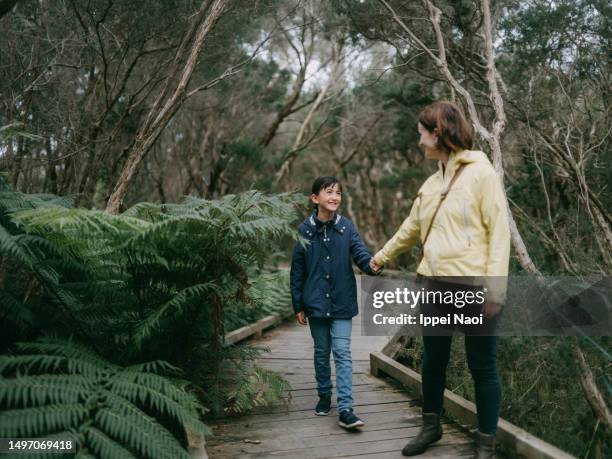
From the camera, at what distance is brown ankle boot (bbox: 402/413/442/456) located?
3.48 m

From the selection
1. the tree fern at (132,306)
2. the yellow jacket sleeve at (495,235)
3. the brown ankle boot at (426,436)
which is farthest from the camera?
the brown ankle boot at (426,436)

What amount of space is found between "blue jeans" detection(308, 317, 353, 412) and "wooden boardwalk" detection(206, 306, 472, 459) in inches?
9.8

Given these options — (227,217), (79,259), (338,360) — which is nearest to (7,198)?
(79,259)

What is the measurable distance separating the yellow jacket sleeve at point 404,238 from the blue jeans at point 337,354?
684 millimetres

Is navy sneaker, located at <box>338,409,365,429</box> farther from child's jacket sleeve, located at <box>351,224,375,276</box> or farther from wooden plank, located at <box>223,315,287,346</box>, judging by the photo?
wooden plank, located at <box>223,315,287,346</box>

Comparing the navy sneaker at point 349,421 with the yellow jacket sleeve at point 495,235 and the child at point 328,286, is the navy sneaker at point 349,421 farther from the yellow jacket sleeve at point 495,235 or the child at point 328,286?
the yellow jacket sleeve at point 495,235

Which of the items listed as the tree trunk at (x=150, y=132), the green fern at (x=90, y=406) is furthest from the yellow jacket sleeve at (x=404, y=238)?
the tree trunk at (x=150, y=132)

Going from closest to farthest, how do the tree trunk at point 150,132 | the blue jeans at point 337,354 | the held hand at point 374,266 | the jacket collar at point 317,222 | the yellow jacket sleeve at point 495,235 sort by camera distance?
the yellow jacket sleeve at point 495,235, the held hand at point 374,266, the blue jeans at point 337,354, the jacket collar at point 317,222, the tree trunk at point 150,132

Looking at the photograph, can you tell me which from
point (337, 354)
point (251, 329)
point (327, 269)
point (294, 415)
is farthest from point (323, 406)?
point (251, 329)

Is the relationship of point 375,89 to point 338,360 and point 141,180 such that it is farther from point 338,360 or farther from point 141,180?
point 338,360

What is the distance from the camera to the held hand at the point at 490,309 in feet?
9.67

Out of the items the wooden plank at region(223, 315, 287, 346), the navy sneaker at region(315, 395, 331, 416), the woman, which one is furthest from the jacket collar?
the wooden plank at region(223, 315, 287, 346)

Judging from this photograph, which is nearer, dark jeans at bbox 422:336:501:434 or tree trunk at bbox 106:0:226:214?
dark jeans at bbox 422:336:501:434

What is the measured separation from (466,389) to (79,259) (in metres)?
3.83
